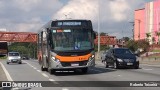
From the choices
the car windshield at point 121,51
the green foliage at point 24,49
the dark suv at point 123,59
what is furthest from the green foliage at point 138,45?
the green foliage at point 24,49

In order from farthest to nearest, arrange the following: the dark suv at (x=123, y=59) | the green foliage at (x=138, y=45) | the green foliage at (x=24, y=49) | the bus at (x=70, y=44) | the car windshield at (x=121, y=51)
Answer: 1. the green foliage at (x=24, y=49)
2. the green foliage at (x=138, y=45)
3. the car windshield at (x=121, y=51)
4. the dark suv at (x=123, y=59)
5. the bus at (x=70, y=44)

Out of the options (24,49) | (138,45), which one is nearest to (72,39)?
(138,45)

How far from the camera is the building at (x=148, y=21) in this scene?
117 meters

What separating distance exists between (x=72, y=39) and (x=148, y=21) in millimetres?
101268

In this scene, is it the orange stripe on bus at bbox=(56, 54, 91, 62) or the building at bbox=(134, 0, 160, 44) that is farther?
the building at bbox=(134, 0, 160, 44)

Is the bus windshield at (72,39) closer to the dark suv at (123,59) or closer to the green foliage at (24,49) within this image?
the dark suv at (123,59)

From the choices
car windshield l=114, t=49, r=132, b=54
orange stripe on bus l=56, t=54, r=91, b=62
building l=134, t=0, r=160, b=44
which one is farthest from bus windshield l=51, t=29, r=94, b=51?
building l=134, t=0, r=160, b=44

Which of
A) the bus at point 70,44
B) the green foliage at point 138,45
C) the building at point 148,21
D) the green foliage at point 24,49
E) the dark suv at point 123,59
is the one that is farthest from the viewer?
the green foliage at point 24,49

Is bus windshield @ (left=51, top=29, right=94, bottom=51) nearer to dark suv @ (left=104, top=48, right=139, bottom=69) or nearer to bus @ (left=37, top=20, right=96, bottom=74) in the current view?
bus @ (left=37, top=20, right=96, bottom=74)

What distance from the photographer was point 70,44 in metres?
23.8

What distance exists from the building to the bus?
8640 centimetres

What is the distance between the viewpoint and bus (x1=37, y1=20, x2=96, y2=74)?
23.8 metres

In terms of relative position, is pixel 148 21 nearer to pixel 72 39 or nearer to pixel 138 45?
pixel 138 45

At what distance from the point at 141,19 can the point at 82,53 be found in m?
110
